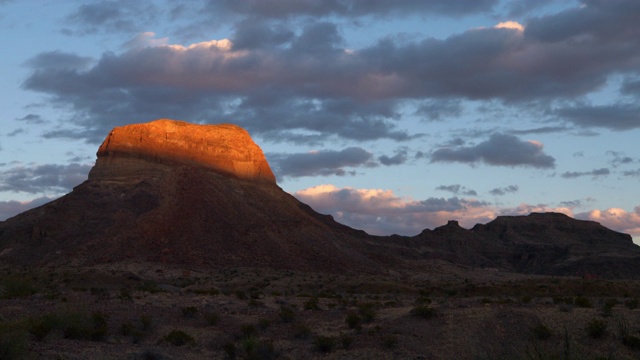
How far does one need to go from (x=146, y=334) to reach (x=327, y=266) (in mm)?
62655

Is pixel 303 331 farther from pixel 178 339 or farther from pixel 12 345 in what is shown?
pixel 12 345

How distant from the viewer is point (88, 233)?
289ft

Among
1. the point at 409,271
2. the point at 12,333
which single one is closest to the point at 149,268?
the point at 409,271

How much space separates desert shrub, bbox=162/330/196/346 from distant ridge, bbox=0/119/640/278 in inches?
2095

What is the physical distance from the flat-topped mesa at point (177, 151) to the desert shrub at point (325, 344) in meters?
89.7

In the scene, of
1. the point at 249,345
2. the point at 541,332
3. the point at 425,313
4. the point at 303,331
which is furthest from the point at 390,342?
the point at 541,332

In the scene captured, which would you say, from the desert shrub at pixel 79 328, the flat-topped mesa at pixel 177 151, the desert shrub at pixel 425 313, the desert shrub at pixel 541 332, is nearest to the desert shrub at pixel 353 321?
the desert shrub at pixel 425 313

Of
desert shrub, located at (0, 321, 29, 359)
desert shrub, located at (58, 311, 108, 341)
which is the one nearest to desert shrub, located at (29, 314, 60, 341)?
desert shrub, located at (58, 311, 108, 341)

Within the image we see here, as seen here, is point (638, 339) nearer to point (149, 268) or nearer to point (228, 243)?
point (149, 268)

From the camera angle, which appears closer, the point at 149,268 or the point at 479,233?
the point at 149,268

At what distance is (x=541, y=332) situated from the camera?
24.7 m

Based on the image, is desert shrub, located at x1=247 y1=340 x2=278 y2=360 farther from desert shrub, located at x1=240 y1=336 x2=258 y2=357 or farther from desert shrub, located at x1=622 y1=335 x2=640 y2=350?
desert shrub, located at x1=622 y1=335 x2=640 y2=350

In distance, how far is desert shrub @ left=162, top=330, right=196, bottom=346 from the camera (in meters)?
26.4

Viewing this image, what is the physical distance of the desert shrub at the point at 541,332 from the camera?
2461 centimetres
